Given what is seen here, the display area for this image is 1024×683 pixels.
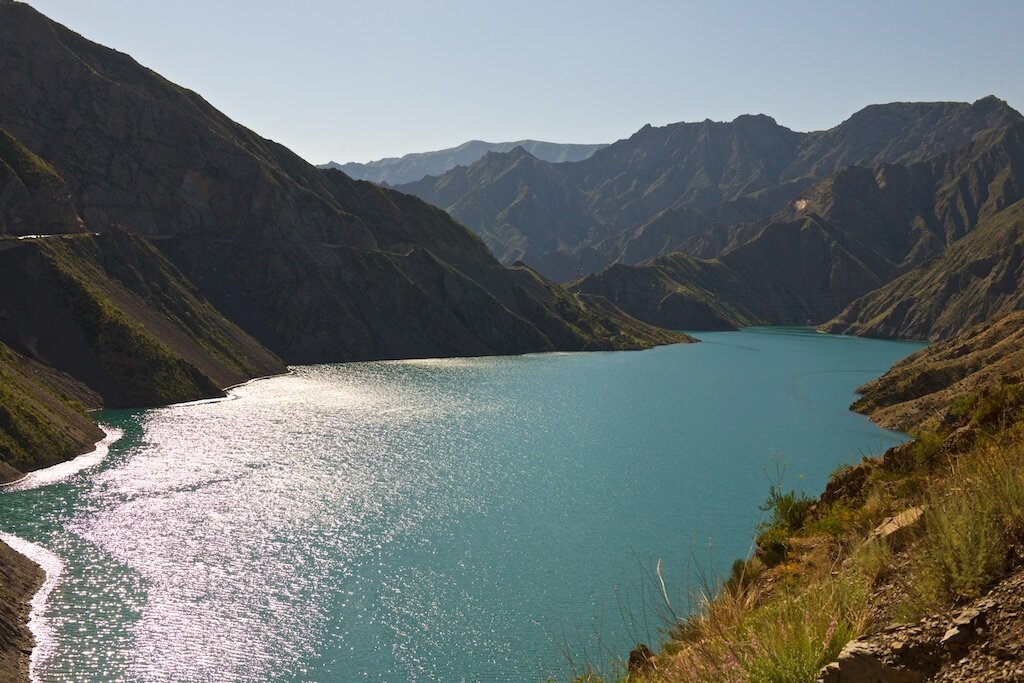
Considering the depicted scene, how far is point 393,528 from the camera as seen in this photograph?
5628 centimetres

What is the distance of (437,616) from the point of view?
4131 centimetres

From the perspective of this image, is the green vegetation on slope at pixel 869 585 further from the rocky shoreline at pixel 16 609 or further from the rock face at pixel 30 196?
the rock face at pixel 30 196

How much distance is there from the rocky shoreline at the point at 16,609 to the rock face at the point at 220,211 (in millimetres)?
110221

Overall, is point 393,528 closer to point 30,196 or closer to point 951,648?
point 951,648

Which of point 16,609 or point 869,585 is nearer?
point 869,585

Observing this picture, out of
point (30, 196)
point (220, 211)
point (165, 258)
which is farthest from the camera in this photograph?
point (220, 211)

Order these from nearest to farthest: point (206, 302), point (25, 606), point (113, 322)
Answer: point (25, 606)
point (113, 322)
point (206, 302)

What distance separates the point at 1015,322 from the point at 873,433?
86.1 feet

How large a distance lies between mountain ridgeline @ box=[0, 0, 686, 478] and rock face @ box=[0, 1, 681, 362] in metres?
0.33

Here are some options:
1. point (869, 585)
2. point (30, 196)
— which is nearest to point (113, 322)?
point (30, 196)

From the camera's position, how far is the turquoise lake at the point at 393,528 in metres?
37.2

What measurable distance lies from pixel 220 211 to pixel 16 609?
472ft

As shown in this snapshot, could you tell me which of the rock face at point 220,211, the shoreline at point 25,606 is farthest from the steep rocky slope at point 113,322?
the shoreline at point 25,606

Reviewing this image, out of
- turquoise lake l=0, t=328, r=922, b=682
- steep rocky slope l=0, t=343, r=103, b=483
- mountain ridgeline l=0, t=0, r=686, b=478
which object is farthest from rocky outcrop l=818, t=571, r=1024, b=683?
mountain ridgeline l=0, t=0, r=686, b=478
